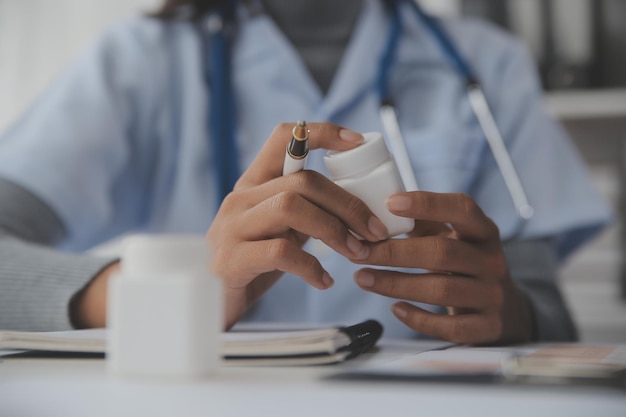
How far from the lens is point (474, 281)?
51cm

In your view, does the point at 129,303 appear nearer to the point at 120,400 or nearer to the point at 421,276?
the point at 120,400

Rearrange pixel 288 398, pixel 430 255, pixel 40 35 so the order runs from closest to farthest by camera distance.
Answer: pixel 288 398
pixel 430 255
pixel 40 35

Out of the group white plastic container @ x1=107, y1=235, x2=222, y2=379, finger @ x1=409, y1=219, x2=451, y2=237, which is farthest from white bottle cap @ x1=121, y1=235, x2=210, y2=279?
finger @ x1=409, y1=219, x2=451, y2=237

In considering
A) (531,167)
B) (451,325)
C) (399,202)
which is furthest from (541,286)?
(399,202)

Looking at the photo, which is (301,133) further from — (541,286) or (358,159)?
(541,286)

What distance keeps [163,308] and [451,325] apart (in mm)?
276

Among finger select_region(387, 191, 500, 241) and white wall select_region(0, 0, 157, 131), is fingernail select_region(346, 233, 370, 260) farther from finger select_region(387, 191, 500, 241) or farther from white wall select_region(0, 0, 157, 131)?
white wall select_region(0, 0, 157, 131)

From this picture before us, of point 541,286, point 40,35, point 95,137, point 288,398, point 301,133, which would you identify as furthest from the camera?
point 40,35

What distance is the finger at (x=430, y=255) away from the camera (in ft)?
1.45

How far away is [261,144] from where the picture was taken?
54cm

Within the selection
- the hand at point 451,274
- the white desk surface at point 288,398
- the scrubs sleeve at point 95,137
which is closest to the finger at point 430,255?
the hand at point 451,274

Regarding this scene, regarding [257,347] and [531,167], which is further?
[531,167]

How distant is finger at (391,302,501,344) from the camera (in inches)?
19.4

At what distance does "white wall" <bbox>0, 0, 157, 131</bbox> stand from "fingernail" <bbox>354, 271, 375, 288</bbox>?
46.4 inches
